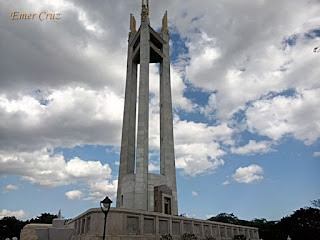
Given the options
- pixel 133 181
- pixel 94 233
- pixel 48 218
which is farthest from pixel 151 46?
pixel 48 218

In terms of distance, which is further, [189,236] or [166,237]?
[189,236]

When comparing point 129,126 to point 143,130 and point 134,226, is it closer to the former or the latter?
point 143,130

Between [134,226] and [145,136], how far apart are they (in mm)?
16489

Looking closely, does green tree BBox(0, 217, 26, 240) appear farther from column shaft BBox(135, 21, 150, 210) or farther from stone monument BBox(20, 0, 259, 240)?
column shaft BBox(135, 21, 150, 210)

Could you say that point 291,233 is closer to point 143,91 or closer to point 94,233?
point 143,91

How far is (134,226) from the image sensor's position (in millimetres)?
14039

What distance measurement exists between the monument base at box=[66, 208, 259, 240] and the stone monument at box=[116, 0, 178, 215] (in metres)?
8.86

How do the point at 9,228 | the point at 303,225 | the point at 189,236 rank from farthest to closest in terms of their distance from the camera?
1. the point at 9,228
2. the point at 303,225
3. the point at 189,236

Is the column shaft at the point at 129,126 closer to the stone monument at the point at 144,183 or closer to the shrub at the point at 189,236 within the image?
the stone monument at the point at 144,183

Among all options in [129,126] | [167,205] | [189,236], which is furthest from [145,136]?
[189,236]

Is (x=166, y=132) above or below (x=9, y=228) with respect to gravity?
above

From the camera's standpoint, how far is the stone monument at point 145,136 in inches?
1078

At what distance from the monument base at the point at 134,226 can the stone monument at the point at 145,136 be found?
886 cm

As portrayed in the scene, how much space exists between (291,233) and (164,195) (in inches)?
1993
